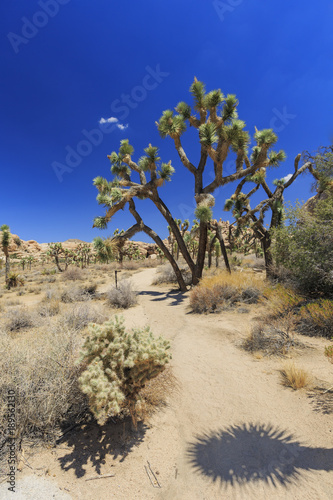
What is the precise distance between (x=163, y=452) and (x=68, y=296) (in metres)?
9.09

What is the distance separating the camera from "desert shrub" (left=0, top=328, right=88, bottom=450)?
2.43 meters

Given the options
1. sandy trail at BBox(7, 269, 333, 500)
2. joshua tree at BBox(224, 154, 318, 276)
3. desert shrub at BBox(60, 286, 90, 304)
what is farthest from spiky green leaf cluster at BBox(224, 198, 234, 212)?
sandy trail at BBox(7, 269, 333, 500)

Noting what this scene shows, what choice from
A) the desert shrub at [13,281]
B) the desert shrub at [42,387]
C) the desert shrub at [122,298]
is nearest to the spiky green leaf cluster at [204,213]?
the desert shrub at [122,298]

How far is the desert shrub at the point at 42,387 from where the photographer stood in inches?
95.5

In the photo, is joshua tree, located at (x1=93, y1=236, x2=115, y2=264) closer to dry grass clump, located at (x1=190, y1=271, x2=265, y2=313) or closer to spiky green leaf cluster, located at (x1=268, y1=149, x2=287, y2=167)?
dry grass clump, located at (x1=190, y1=271, x2=265, y2=313)

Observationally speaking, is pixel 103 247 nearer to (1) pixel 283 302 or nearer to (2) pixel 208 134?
(2) pixel 208 134

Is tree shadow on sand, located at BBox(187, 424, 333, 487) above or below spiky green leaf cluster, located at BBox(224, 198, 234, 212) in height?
below

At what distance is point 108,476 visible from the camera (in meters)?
2.10

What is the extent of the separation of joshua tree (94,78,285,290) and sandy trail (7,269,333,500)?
7883 mm

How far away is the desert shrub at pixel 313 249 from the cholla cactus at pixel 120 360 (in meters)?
4.83

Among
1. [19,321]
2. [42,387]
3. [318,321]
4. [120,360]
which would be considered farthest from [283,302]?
[19,321]

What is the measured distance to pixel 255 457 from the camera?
2.27 meters

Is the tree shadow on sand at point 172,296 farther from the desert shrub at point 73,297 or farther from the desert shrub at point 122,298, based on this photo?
the desert shrub at point 73,297

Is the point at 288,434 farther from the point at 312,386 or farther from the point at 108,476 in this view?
the point at 108,476
